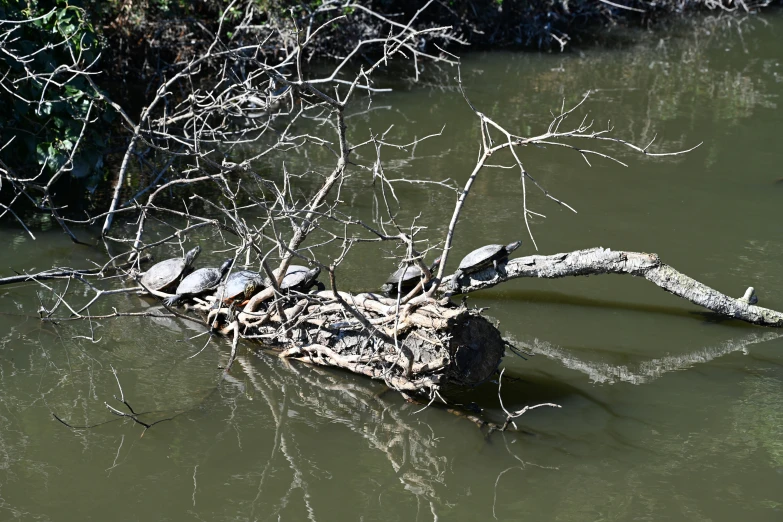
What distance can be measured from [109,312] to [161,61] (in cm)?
627

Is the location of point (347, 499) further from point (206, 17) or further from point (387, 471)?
point (206, 17)

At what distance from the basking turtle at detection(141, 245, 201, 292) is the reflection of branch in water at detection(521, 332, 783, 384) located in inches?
88.4

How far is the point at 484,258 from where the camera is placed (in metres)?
5.05

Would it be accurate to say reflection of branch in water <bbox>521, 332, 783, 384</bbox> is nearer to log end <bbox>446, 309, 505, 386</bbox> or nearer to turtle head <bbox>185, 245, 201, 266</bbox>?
log end <bbox>446, 309, 505, 386</bbox>

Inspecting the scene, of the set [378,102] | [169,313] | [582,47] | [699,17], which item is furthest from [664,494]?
[699,17]

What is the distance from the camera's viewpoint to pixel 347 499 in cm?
358

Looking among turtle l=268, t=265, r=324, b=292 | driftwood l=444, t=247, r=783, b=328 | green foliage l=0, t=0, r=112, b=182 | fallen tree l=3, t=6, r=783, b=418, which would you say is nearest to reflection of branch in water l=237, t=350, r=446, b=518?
fallen tree l=3, t=6, r=783, b=418

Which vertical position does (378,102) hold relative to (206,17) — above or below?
below

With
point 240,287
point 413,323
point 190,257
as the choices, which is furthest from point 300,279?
point 413,323

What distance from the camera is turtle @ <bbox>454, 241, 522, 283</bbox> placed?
16.6 ft

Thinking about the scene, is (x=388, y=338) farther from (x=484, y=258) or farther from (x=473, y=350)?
(x=484, y=258)

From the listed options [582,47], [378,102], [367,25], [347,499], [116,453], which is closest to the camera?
[347,499]

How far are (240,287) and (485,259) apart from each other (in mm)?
1499

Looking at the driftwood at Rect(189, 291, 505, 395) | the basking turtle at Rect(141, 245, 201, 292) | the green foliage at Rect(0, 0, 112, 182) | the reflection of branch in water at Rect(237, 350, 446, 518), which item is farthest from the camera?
the green foliage at Rect(0, 0, 112, 182)
